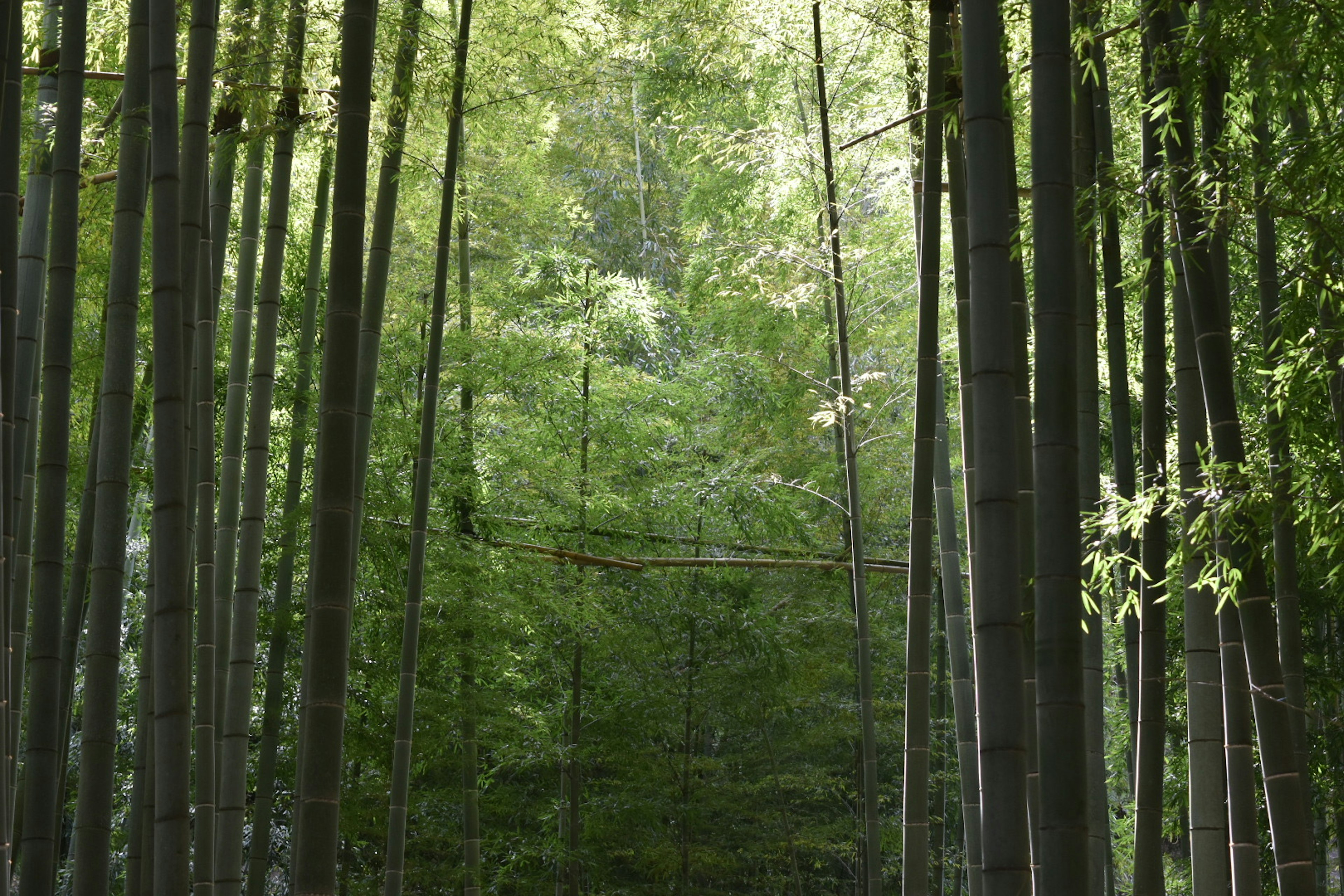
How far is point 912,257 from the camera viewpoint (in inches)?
348

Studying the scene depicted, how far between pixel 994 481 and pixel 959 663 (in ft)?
11.0

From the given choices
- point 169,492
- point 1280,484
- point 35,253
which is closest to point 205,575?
point 169,492

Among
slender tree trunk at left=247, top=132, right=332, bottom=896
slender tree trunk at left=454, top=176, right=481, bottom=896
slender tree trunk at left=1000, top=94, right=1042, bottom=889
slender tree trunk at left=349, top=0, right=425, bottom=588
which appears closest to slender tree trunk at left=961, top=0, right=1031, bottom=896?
slender tree trunk at left=1000, top=94, right=1042, bottom=889

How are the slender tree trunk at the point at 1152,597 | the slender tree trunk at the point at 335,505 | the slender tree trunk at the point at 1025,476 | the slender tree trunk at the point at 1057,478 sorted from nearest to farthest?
the slender tree trunk at the point at 1057,478 → the slender tree trunk at the point at 335,505 → the slender tree trunk at the point at 1025,476 → the slender tree trunk at the point at 1152,597

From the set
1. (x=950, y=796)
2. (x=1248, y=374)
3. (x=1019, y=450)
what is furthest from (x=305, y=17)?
(x=950, y=796)

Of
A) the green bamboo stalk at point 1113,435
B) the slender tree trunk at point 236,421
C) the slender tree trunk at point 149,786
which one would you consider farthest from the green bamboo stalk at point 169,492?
the green bamboo stalk at point 1113,435

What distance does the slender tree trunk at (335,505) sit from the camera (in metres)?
2.48

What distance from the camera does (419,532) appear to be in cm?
468

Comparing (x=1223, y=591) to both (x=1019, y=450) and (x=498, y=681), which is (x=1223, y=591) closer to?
(x=1019, y=450)

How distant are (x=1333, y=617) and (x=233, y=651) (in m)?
5.76

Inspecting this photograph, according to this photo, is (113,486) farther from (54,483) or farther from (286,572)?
(286,572)

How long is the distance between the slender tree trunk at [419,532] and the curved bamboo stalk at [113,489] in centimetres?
150

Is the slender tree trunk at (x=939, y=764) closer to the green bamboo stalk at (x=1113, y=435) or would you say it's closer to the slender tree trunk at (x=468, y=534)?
the slender tree trunk at (x=468, y=534)

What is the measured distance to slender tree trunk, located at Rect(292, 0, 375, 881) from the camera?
2480mm
